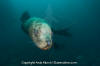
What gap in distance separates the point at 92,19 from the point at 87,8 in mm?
915

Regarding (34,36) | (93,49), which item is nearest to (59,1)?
(93,49)

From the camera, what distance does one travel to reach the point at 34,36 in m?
3.03

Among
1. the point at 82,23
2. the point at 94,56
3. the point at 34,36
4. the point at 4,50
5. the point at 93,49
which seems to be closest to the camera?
the point at 34,36

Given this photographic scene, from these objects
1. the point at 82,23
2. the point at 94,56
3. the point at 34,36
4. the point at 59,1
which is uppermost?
the point at 59,1

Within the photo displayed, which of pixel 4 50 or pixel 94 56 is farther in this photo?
pixel 94 56

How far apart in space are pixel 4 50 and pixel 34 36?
3082 millimetres

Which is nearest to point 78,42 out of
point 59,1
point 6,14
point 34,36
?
point 59,1

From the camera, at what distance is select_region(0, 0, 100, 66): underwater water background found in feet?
17.9

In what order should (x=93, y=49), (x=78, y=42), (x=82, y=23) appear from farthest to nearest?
(x=82, y=23) < (x=78, y=42) < (x=93, y=49)

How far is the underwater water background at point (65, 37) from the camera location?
546cm

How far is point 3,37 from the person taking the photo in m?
6.41

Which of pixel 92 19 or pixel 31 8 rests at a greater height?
pixel 31 8

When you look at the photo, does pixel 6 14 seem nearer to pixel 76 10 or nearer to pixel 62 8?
pixel 62 8

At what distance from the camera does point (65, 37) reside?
7.59 m
